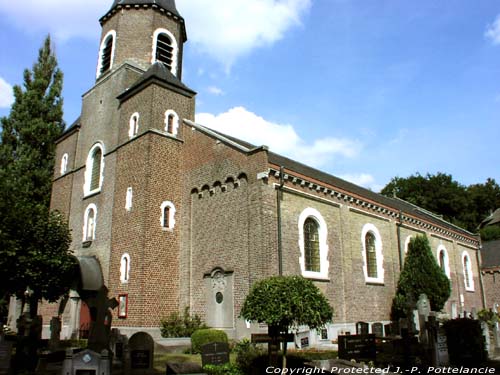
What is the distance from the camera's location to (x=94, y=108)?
25.1m

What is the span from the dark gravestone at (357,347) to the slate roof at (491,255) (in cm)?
2794

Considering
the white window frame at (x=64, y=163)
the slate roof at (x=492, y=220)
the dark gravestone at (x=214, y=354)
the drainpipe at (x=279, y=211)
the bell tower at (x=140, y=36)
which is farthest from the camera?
the slate roof at (x=492, y=220)

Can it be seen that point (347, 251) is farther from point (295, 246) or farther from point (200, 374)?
point (200, 374)

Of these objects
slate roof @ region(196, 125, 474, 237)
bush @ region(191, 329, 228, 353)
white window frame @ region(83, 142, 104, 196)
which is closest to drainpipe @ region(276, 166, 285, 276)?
slate roof @ region(196, 125, 474, 237)

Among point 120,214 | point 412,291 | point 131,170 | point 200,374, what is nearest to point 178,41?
point 131,170

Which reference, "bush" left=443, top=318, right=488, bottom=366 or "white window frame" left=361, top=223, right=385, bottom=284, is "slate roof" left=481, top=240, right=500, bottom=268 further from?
"bush" left=443, top=318, right=488, bottom=366

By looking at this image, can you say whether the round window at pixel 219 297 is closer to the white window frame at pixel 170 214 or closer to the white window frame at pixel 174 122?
the white window frame at pixel 170 214

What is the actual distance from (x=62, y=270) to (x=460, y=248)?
2780 cm

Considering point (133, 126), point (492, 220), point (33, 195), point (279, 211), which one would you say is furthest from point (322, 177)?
point (492, 220)

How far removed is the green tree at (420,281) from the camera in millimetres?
23562

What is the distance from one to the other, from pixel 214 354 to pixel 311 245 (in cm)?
927

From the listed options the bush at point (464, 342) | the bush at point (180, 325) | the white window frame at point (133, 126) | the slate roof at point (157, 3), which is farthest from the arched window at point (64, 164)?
the bush at point (464, 342)

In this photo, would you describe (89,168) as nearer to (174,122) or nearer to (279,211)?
(174,122)

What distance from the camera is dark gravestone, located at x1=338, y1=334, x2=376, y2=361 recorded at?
12.3m
